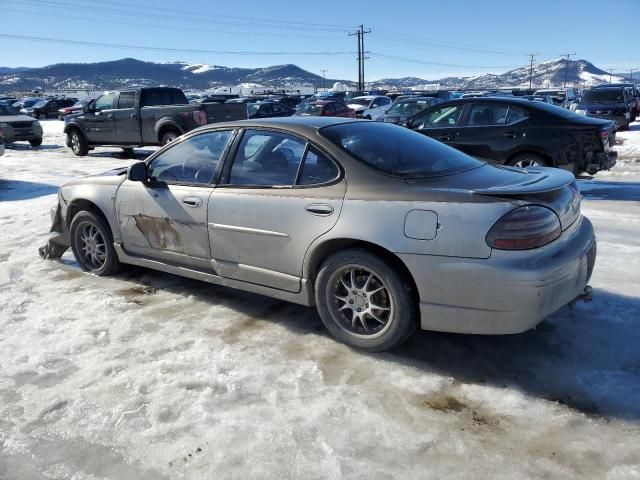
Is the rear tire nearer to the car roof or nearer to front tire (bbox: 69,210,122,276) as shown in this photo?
the car roof

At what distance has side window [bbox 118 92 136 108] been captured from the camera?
14.4 meters

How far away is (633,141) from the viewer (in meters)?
16.1

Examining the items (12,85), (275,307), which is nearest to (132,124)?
(275,307)

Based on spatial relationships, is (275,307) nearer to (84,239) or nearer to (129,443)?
(129,443)

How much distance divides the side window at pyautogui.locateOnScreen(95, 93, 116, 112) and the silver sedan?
1149 centimetres

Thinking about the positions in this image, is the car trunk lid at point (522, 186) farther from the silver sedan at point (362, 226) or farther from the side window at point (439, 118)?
the side window at point (439, 118)

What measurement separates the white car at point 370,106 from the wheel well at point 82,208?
1933 centimetres

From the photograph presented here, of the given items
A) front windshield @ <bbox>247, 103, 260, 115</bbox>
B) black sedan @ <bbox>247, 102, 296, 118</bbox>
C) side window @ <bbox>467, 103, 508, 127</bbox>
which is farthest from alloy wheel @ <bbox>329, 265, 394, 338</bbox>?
front windshield @ <bbox>247, 103, 260, 115</bbox>

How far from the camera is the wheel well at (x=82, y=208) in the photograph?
5.01 m

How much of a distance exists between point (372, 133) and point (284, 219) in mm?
954

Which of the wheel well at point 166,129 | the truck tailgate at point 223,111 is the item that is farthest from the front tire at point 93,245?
the wheel well at point 166,129

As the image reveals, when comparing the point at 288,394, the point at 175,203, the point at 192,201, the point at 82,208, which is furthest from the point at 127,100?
the point at 288,394

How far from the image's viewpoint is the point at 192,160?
4.37 meters

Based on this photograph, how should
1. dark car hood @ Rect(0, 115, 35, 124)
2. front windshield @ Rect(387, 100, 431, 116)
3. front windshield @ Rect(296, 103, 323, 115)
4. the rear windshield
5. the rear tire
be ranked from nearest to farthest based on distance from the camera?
the rear windshield → the rear tire → front windshield @ Rect(387, 100, 431, 116) → dark car hood @ Rect(0, 115, 35, 124) → front windshield @ Rect(296, 103, 323, 115)
